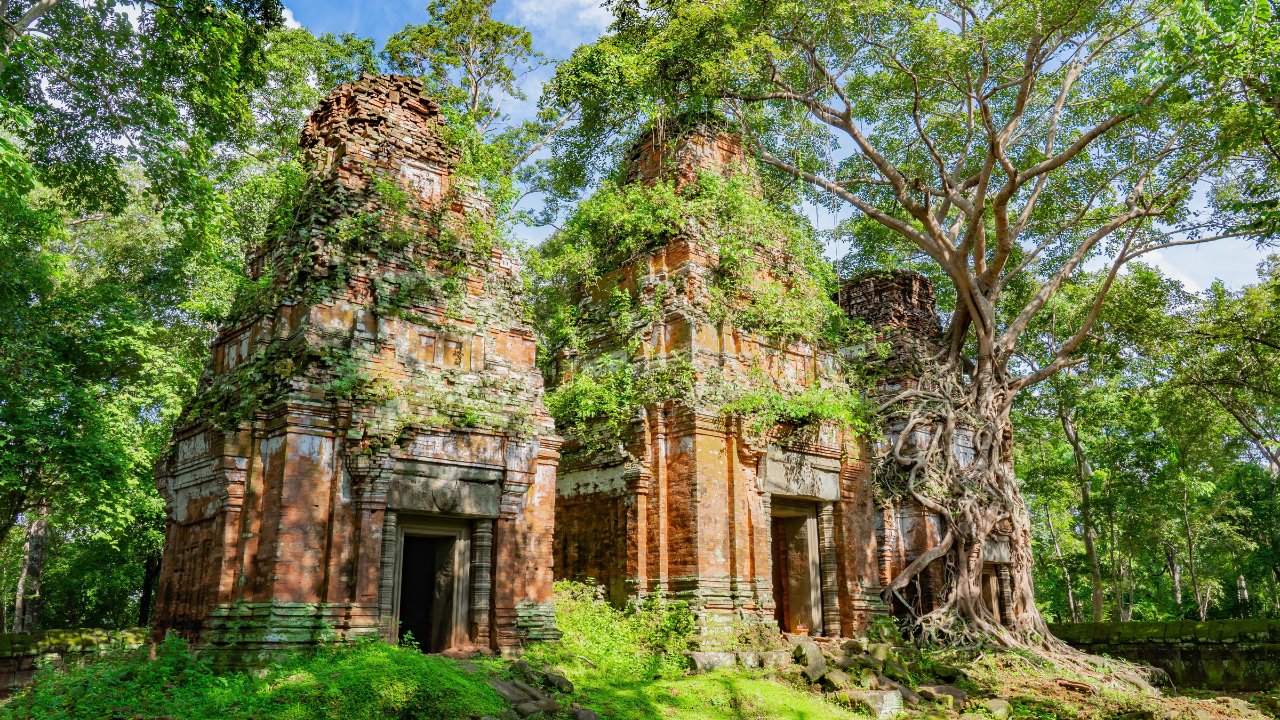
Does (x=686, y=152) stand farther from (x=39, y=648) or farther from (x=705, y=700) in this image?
(x=39, y=648)

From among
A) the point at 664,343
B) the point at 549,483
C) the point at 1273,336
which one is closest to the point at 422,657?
the point at 549,483

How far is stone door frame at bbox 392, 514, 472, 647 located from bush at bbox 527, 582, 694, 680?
2.82 ft

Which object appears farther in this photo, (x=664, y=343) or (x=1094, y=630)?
(x=1094, y=630)

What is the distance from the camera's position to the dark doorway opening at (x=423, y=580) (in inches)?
381

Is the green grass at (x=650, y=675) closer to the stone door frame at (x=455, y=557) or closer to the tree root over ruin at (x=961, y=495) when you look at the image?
the stone door frame at (x=455, y=557)

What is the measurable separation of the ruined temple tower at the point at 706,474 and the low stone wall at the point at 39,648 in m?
7.58

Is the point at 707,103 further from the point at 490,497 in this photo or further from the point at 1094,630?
the point at 1094,630

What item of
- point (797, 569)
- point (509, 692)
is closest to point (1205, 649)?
point (797, 569)

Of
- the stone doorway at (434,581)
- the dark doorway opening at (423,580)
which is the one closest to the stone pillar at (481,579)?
the stone doorway at (434,581)

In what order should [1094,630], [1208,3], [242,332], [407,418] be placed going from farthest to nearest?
[1094,630] < [1208,3] < [242,332] < [407,418]

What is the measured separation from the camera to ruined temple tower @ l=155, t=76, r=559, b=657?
8516 mm

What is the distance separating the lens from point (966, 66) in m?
13.9

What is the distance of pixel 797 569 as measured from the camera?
13477 mm

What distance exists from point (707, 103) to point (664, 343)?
482cm
